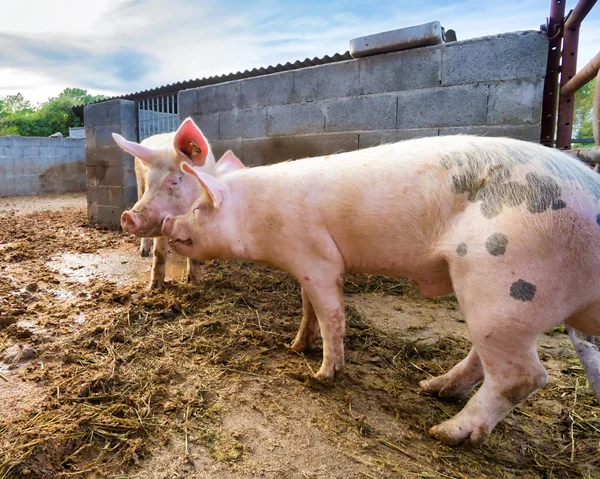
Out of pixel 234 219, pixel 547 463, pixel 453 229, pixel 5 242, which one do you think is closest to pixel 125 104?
pixel 5 242

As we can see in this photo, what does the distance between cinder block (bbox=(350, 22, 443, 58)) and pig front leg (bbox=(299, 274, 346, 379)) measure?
3.26 metres

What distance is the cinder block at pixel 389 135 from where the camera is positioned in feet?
15.2

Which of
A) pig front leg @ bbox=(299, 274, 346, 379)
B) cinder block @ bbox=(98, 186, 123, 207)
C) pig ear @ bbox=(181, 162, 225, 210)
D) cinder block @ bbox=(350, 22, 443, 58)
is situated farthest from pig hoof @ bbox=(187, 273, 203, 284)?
cinder block @ bbox=(98, 186, 123, 207)

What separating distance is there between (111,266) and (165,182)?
2127 millimetres

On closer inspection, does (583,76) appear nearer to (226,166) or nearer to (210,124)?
(226,166)

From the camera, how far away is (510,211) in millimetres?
1881

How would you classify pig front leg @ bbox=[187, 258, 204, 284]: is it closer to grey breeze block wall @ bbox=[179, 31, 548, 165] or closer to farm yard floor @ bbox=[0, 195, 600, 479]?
farm yard floor @ bbox=[0, 195, 600, 479]

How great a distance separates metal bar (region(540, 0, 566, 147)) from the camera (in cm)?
394

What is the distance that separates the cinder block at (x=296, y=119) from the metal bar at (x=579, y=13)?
2.63 metres

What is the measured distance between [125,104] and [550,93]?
Answer: 6985 millimetres

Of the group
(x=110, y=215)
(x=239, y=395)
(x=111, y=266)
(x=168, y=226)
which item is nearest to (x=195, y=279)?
(x=111, y=266)

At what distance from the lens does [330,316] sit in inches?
100

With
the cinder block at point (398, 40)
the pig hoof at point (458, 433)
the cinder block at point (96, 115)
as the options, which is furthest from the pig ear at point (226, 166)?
the cinder block at point (96, 115)

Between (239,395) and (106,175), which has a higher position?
(106,175)
